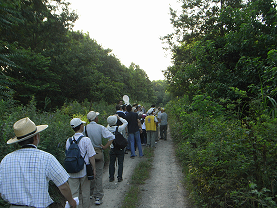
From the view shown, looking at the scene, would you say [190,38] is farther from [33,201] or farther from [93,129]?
[33,201]

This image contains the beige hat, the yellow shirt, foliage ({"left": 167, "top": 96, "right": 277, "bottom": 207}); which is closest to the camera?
the beige hat

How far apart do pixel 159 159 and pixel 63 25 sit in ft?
68.6

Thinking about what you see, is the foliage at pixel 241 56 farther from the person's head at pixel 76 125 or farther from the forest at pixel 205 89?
the person's head at pixel 76 125

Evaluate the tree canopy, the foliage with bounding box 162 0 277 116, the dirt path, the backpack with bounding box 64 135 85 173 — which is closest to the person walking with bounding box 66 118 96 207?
the backpack with bounding box 64 135 85 173

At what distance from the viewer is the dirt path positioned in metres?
5.32

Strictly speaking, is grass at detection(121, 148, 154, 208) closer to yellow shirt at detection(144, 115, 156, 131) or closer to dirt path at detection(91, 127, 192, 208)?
dirt path at detection(91, 127, 192, 208)

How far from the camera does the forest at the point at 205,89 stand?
12.8ft

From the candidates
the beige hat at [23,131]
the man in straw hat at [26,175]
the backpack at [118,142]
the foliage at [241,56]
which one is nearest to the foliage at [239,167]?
the backpack at [118,142]

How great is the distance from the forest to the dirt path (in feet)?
1.37

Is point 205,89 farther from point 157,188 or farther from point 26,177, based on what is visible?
point 26,177

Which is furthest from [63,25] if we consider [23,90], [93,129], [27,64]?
[93,129]

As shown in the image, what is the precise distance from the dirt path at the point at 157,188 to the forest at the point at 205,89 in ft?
1.37

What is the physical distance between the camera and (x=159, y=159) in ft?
32.0

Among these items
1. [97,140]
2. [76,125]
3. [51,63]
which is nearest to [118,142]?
[97,140]
